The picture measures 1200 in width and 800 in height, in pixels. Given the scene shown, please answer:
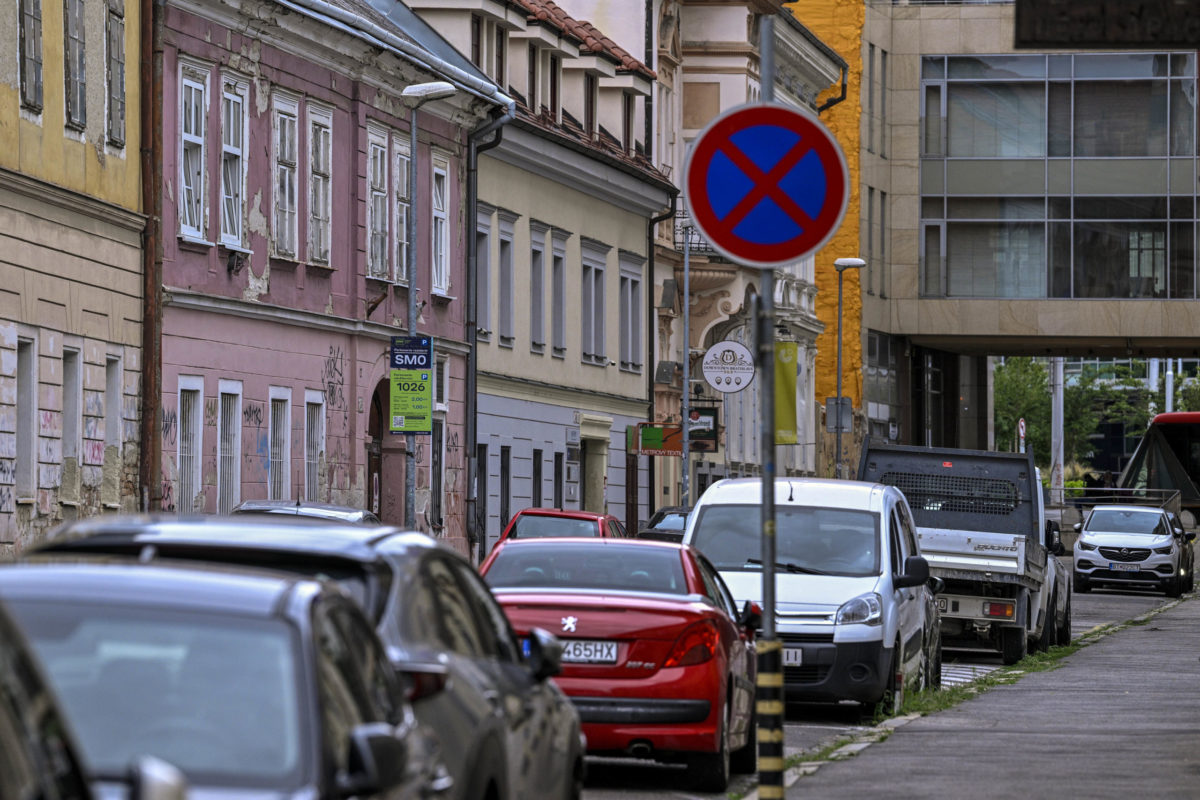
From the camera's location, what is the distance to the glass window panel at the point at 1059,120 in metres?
73.8

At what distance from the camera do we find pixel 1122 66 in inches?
2923

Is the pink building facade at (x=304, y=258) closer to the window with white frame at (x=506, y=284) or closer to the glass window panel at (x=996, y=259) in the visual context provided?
the window with white frame at (x=506, y=284)

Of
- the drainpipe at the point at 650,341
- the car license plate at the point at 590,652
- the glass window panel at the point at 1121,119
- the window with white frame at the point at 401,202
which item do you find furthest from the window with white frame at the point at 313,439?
the glass window panel at the point at 1121,119

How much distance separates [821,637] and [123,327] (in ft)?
45.0

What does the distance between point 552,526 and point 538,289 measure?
14.2 meters

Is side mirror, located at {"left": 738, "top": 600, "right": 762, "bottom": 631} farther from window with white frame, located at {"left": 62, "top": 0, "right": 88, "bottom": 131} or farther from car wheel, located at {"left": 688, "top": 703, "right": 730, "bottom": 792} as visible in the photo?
window with white frame, located at {"left": 62, "top": 0, "right": 88, "bottom": 131}

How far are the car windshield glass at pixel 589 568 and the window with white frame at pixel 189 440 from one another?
56.3 feet

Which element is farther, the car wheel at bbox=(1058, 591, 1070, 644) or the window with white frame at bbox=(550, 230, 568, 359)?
the window with white frame at bbox=(550, 230, 568, 359)

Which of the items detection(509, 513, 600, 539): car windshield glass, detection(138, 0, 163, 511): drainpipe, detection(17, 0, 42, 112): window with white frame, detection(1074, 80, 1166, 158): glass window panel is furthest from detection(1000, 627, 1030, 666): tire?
detection(1074, 80, 1166, 158): glass window panel

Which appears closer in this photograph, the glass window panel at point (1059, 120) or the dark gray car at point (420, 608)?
the dark gray car at point (420, 608)

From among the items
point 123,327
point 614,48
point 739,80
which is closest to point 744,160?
point 123,327

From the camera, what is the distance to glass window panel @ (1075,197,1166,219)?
238ft

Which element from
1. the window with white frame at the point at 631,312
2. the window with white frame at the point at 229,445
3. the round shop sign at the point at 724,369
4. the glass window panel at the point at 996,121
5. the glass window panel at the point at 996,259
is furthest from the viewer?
the glass window panel at the point at 996,121

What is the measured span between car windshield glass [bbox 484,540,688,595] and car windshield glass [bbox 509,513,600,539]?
59.0 ft
